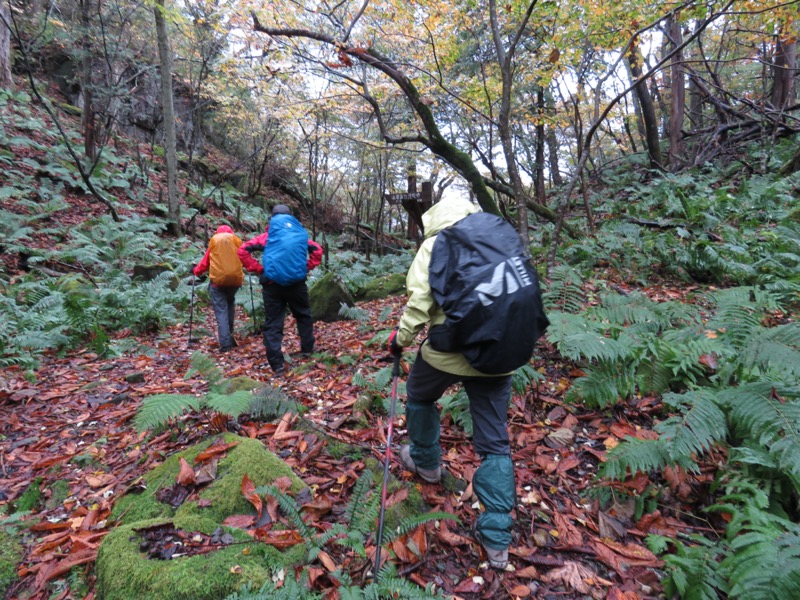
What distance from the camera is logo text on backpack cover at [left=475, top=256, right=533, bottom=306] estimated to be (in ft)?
6.92

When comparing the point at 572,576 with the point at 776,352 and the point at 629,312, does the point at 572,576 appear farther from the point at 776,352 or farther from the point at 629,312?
the point at 629,312

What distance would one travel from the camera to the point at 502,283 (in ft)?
6.96

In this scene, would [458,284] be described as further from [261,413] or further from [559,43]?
[559,43]

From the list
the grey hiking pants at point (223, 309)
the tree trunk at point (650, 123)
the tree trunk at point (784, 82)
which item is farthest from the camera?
the tree trunk at point (650, 123)

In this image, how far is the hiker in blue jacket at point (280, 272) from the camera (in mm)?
5199

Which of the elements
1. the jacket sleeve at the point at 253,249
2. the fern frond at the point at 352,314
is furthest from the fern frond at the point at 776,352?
the fern frond at the point at 352,314

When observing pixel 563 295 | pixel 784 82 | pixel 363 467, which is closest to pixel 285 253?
pixel 363 467

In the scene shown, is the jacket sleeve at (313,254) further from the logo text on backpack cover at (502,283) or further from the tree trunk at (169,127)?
the tree trunk at (169,127)

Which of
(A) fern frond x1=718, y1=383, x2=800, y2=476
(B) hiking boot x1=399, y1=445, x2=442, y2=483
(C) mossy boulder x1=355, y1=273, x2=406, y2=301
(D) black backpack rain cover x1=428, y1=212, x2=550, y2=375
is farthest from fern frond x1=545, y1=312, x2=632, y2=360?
(C) mossy boulder x1=355, y1=273, x2=406, y2=301

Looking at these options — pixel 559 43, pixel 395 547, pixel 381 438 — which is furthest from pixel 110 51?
pixel 395 547

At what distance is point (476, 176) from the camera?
6.87 meters

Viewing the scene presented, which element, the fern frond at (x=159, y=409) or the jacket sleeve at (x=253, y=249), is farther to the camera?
the jacket sleeve at (x=253, y=249)

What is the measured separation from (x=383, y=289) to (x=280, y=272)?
171 inches

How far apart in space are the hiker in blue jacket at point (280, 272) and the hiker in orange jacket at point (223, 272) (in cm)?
84
